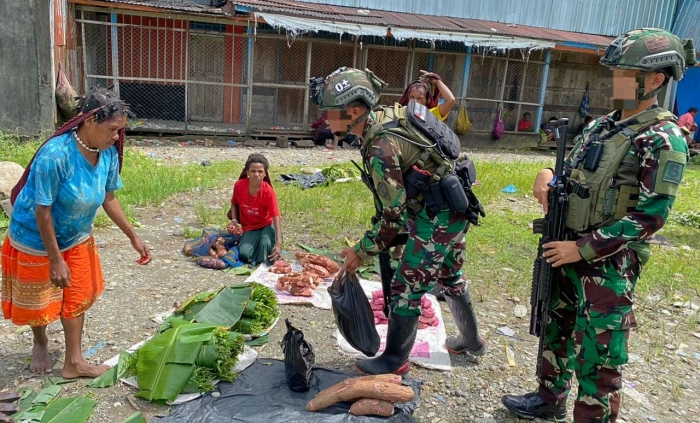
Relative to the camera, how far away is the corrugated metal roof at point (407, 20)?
1260 cm

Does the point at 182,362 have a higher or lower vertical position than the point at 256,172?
lower

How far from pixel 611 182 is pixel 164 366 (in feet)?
8.73

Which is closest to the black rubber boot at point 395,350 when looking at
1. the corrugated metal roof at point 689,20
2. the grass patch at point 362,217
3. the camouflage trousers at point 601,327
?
the camouflage trousers at point 601,327

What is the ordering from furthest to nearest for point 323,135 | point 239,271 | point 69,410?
point 323,135, point 239,271, point 69,410

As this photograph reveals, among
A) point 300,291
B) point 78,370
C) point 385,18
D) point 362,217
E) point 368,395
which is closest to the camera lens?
point 368,395

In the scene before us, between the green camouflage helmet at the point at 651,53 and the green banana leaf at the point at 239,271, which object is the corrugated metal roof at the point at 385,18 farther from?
the green camouflage helmet at the point at 651,53

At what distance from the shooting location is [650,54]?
2.47 m

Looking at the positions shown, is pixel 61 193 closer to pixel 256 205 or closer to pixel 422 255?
pixel 422 255

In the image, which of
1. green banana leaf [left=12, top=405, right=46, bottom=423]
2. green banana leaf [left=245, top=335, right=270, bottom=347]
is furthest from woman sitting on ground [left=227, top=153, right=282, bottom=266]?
green banana leaf [left=12, top=405, right=46, bottom=423]

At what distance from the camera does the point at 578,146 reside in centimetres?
286

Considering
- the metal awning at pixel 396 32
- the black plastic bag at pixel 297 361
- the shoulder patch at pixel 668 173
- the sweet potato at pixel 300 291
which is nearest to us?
the shoulder patch at pixel 668 173

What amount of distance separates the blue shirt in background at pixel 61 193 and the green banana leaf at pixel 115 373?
0.79m

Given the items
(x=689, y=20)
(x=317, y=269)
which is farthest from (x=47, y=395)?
(x=689, y=20)

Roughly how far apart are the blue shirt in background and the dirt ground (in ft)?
3.04
